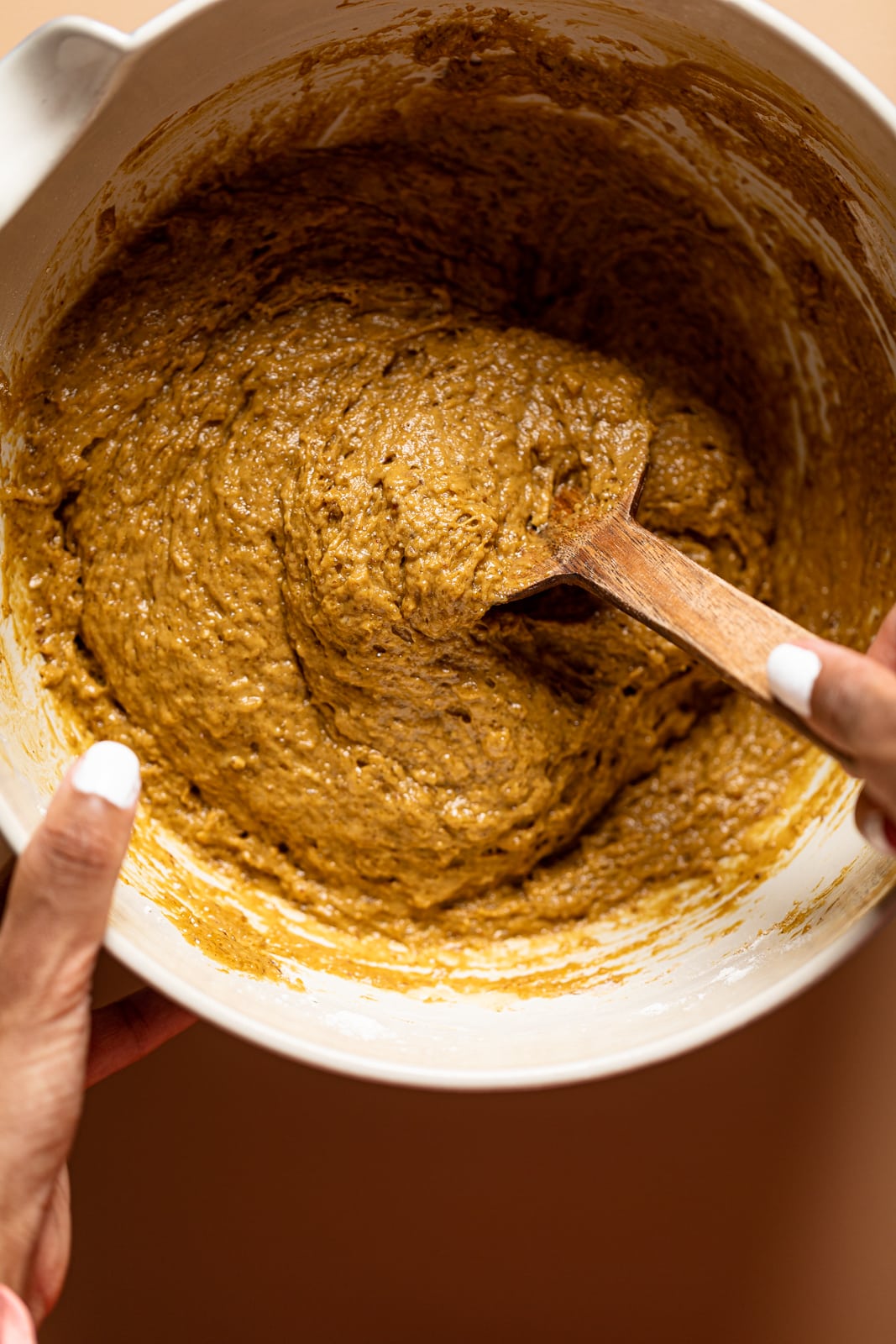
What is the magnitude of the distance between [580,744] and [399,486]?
0.50m

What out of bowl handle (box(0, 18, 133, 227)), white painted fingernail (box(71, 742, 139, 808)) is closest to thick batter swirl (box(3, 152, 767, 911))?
bowl handle (box(0, 18, 133, 227))

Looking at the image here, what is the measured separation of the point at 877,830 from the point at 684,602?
15.0 inches

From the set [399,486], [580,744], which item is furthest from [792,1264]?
[399,486]

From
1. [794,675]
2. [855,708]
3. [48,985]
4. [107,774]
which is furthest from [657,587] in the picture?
[48,985]

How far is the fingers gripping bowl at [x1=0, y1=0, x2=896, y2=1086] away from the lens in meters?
1.37

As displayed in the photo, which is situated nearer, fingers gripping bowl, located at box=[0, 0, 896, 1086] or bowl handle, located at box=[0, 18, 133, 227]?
bowl handle, located at box=[0, 18, 133, 227]

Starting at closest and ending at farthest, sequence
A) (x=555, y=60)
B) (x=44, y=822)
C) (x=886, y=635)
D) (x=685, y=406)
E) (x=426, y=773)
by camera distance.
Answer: (x=44, y=822) → (x=886, y=635) → (x=555, y=60) → (x=426, y=773) → (x=685, y=406)

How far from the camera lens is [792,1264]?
176 centimetres

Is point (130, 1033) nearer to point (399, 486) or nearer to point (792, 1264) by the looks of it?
point (399, 486)

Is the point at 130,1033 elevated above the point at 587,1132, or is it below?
below

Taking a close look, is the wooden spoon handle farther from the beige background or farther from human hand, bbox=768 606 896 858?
the beige background

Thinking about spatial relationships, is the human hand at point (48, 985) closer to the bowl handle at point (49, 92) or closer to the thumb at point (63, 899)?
the thumb at point (63, 899)

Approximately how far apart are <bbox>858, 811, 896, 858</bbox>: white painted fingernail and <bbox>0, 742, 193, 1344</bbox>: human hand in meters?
0.86

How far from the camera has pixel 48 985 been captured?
1081 mm
